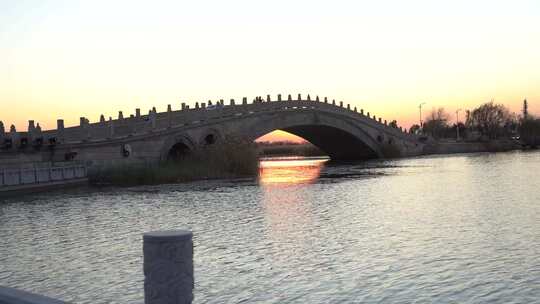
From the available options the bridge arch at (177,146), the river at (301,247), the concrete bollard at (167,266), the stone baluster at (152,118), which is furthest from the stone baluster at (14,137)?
the concrete bollard at (167,266)

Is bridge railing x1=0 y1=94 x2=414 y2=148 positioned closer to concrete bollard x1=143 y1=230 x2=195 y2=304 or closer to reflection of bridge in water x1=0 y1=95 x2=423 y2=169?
reflection of bridge in water x1=0 y1=95 x2=423 y2=169

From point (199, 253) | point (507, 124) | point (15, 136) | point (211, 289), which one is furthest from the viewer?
point (507, 124)

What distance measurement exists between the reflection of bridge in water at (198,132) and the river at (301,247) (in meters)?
15.0

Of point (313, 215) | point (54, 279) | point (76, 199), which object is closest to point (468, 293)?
point (54, 279)

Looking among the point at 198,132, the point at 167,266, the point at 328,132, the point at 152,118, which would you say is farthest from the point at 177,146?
the point at 167,266

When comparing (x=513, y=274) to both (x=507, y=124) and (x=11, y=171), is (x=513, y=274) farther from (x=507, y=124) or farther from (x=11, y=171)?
(x=507, y=124)

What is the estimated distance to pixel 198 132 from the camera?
56.7 metres

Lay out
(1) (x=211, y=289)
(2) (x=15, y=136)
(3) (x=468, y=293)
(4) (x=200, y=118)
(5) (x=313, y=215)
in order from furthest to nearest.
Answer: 1. (4) (x=200, y=118)
2. (2) (x=15, y=136)
3. (5) (x=313, y=215)
4. (1) (x=211, y=289)
5. (3) (x=468, y=293)

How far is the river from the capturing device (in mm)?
10617

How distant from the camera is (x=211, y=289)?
35.8 feet

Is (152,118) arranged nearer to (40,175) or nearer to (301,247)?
(40,175)

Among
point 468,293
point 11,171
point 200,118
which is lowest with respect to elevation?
point 468,293

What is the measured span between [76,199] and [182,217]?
34.5 ft

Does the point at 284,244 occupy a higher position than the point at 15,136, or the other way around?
the point at 15,136
